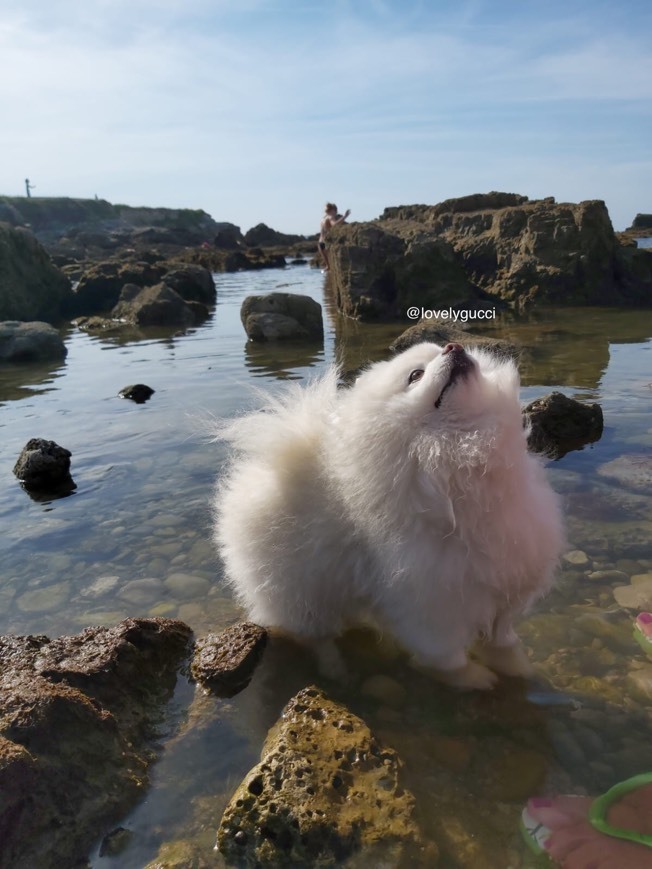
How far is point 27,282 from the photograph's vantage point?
18.1 metres

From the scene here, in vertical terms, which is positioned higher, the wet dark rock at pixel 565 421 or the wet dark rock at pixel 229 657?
the wet dark rock at pixel 565 421

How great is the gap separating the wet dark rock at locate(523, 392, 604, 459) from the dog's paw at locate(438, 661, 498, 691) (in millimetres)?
3325

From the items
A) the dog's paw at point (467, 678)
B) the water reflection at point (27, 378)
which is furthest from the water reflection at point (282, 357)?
the dog's paw at point (467, 678)

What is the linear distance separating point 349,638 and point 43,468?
11.3 feet

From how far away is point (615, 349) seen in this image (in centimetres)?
1016

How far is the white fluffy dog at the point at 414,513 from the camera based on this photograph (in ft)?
8.30

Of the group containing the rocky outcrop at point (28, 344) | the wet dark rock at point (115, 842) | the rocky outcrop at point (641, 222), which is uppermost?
the rocky outcrop at point (641, 222)

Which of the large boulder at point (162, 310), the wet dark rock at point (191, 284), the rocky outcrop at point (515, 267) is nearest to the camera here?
the rocky outcrop at point (515, 267)

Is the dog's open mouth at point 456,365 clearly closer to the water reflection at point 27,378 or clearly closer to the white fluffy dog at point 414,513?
the white fluffy dog at point 414,513

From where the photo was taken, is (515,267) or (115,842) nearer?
(115,842)

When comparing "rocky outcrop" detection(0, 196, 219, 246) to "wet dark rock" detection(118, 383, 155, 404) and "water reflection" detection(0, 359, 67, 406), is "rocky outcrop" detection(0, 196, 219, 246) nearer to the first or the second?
"water reflection" detection(0, 359, 67, 406)

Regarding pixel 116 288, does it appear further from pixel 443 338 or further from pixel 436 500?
pixel 436 500

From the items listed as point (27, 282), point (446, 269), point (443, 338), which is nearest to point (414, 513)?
point (443, 338)

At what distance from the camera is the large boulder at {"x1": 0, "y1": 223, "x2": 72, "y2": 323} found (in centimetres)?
1741
